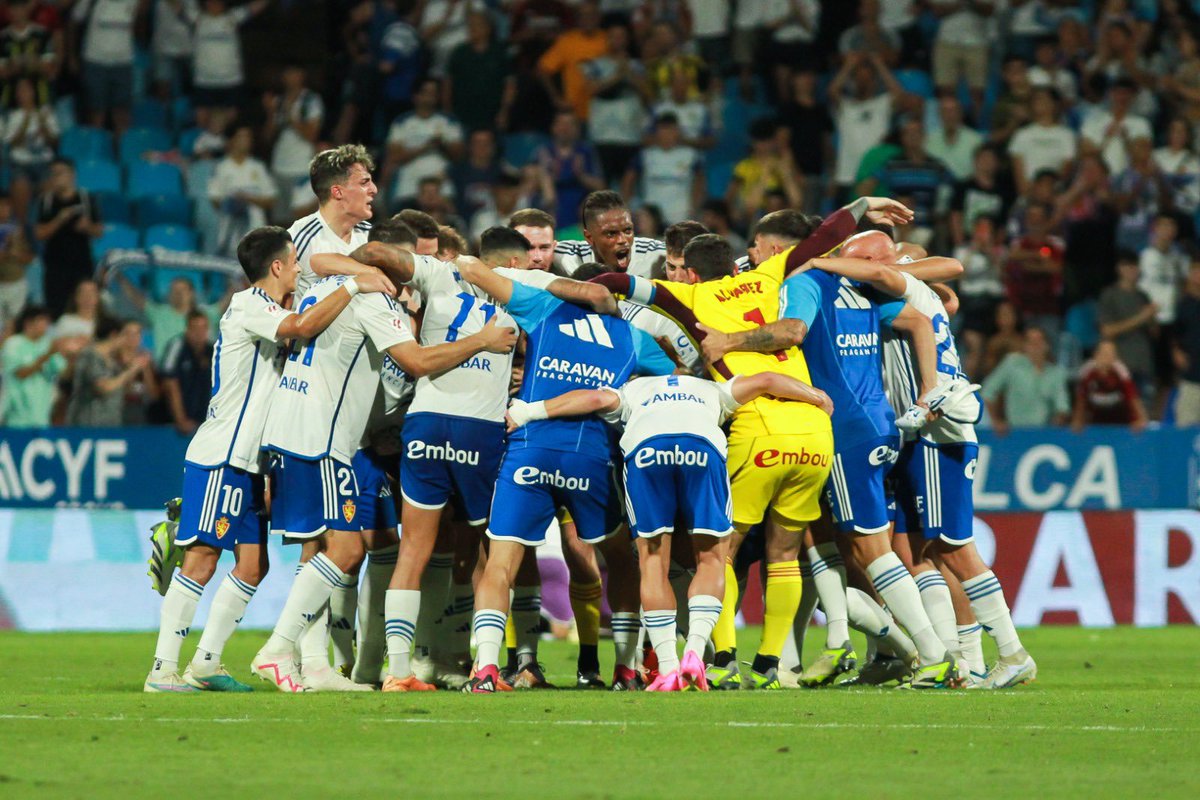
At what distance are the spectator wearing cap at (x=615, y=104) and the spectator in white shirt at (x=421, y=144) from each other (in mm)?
1702

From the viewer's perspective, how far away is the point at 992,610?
34.4 feet

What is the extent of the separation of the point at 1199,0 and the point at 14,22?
48.8 ft

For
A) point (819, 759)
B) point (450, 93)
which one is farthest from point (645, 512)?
point (450, 93)

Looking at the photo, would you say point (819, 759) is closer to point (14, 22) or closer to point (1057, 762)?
point (1057, 762)

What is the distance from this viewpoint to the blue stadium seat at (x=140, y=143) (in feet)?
73.0

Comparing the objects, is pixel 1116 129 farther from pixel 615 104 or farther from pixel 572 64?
pixel 572 64

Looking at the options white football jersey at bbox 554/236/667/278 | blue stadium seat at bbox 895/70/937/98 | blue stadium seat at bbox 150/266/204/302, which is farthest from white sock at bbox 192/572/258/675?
blue stadium seat at bbox 895/70/937/98

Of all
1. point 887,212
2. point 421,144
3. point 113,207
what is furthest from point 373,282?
point 113,207

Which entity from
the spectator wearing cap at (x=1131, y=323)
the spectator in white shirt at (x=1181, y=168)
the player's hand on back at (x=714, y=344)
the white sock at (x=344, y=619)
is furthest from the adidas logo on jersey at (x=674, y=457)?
the spectator in white shirt at (x=1181, y=168)

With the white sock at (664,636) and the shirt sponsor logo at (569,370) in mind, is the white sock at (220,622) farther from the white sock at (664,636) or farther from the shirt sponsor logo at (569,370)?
the white sock at (664,636)

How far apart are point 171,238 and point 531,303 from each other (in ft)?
40.7

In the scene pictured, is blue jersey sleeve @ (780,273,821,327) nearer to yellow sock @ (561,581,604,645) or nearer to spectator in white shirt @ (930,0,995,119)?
yellow sock @ (561,581,604,645)

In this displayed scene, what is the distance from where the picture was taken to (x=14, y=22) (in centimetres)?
2252

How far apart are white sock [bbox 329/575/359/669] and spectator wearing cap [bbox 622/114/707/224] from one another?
1095 centimetres
